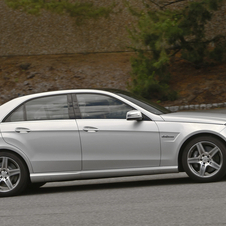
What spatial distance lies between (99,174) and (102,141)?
498 mm

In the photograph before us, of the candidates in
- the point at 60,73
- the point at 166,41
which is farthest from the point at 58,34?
the point at 166,41

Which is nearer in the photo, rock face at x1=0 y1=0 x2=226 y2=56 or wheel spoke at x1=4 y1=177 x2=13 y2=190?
wheel spoke at x1=4 y1=177 x2=13 y2=190

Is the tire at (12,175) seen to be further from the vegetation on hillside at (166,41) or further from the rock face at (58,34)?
the rock face at (58,34)

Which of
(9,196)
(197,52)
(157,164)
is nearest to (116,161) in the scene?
(157,164)

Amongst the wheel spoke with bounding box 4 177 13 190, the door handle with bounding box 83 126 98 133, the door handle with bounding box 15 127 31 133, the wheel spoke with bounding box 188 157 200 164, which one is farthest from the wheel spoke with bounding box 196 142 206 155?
the wheel spoke with bounding box 4 177 13 190

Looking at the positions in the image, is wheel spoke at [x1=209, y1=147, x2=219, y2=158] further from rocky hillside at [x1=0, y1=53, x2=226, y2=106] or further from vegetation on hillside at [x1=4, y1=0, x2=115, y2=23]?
vegetation on hillside at [x1=4, y1=0, x2=115, y2=23]

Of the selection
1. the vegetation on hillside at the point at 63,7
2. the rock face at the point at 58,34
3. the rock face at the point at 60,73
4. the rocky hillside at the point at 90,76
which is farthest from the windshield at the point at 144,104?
the rock face at the point at 58,34

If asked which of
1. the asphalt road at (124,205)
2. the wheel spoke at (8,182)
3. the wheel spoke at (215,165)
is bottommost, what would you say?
the asphalt road at (124,205)

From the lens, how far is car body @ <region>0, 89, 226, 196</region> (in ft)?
24.2

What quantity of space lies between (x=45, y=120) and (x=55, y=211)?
192cm

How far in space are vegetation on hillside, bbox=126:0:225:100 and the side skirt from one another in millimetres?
12901

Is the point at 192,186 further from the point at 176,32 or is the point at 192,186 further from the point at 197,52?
the point at 197,52

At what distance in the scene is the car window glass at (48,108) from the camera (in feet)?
25.6

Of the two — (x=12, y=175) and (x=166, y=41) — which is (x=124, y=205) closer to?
(x=12, y=175)
